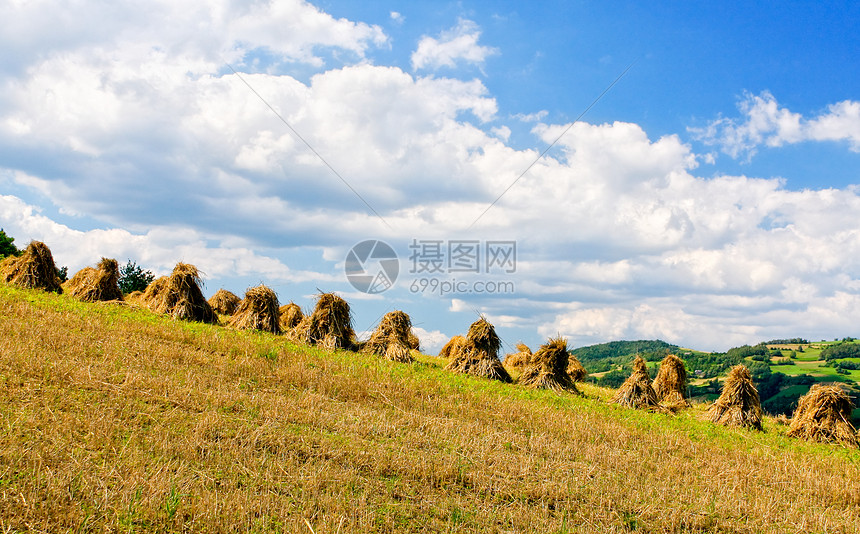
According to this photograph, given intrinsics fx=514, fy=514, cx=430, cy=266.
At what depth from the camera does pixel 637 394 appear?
60.1 ft

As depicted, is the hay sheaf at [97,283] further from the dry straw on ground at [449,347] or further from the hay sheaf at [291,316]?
the dry straw on ground at [449,347]

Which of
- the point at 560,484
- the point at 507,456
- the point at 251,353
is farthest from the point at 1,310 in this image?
the point at 560,484

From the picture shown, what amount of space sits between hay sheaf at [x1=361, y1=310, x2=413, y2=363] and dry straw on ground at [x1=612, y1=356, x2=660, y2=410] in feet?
25.3

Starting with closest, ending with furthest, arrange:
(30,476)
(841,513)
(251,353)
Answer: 1. (30,476)
2. (841,513)
3. (251,353)

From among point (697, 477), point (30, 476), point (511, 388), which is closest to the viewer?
point (30, 476)

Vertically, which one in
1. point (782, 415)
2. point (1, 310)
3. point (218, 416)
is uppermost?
point (1, 310)

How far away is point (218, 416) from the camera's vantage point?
8.99 m

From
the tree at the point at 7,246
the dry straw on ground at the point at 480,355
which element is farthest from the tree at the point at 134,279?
the dry straw on ground at the point at 480,355

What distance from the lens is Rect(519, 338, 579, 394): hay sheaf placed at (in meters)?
19.1

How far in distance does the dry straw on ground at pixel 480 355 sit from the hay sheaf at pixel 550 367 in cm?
99

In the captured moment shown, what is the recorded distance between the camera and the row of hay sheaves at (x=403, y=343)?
56.3ft

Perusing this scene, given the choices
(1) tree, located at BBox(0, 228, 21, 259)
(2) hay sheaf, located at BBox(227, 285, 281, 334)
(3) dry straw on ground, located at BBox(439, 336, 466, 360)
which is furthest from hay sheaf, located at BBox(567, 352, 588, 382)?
(1) tree, located at BBox(0, 228, 21, 259)

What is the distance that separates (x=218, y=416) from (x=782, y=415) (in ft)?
66.3

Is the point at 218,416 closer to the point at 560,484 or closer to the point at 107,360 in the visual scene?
the point at 107,360
